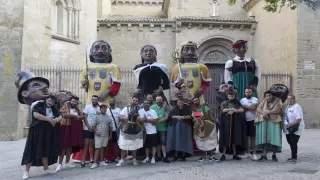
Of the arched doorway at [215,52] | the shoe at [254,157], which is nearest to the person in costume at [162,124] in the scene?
the shoe at [254,157]

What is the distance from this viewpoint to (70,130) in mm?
7199

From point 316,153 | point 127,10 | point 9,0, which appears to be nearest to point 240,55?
point 316,153

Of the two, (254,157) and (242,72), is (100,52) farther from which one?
(254,157)

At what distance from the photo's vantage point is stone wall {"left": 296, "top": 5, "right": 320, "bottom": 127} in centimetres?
1587

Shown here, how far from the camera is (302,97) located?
Result: 1591cm

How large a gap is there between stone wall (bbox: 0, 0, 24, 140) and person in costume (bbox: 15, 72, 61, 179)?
317 inches

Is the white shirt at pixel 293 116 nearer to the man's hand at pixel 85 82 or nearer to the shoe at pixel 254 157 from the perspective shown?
the shoe at pixel 254 157

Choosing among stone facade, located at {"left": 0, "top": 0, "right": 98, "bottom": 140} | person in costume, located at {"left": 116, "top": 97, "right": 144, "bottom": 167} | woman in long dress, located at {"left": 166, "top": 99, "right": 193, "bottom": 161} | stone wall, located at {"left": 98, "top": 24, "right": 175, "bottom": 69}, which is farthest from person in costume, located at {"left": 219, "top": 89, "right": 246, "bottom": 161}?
stone wall, located at {"left": 98, "top": 24, "right": 175, "bottom": 69}

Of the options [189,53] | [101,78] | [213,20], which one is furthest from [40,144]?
[213,20]

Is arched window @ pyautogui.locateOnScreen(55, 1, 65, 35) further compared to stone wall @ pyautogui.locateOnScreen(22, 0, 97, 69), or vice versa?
arched window @ pyautogui.locateOnScreen(55, 1, 65, 35)

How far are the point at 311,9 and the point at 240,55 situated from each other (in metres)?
9.20

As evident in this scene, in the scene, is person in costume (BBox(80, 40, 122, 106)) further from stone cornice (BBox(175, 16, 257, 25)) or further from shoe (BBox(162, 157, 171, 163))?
stone cornice (BBox(175, 16, 257, 25))

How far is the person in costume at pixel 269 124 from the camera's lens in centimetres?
755

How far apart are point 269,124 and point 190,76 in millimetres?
1895
